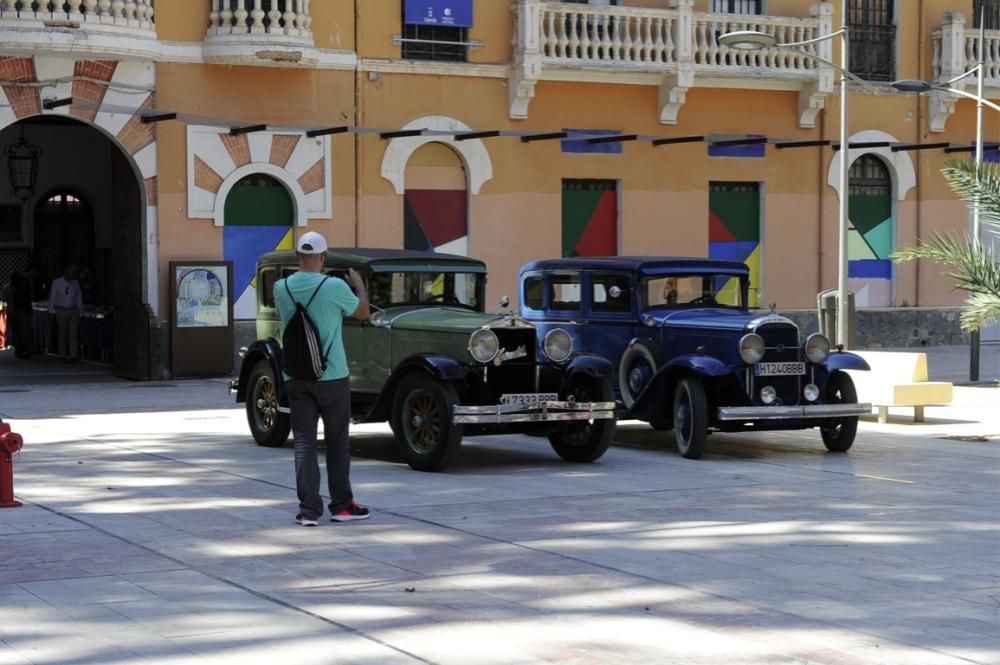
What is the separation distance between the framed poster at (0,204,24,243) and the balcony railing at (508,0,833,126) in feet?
36.5

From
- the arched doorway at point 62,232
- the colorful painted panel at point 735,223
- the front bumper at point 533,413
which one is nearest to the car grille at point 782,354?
the front bumper at point 533,413

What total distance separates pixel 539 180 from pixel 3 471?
1716cm

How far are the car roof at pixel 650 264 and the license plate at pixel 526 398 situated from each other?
8.61 feet

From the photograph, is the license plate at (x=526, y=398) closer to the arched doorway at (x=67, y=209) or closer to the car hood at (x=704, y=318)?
A: the car hood at (x=704, y=318)

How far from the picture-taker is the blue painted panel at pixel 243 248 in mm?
24891

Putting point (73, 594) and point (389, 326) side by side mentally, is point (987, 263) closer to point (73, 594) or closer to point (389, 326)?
point (389, 326)

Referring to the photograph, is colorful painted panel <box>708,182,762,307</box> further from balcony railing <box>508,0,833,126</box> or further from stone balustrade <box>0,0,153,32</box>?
stone balustrade <box>0,0,153,32</box>

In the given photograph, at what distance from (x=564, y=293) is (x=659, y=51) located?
482 inches

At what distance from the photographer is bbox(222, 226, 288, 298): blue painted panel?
81.7 feet

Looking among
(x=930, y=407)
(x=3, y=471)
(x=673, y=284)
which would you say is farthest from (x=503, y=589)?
(x=930, y=407)

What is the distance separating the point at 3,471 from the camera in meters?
11.2

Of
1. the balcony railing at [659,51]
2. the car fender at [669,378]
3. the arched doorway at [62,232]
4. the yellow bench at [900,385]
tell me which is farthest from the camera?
the arched doorway at [62,232]

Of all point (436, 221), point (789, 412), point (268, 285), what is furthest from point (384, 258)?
point (436, 221)

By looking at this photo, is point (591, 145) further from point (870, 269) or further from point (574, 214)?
point (870, 269)
